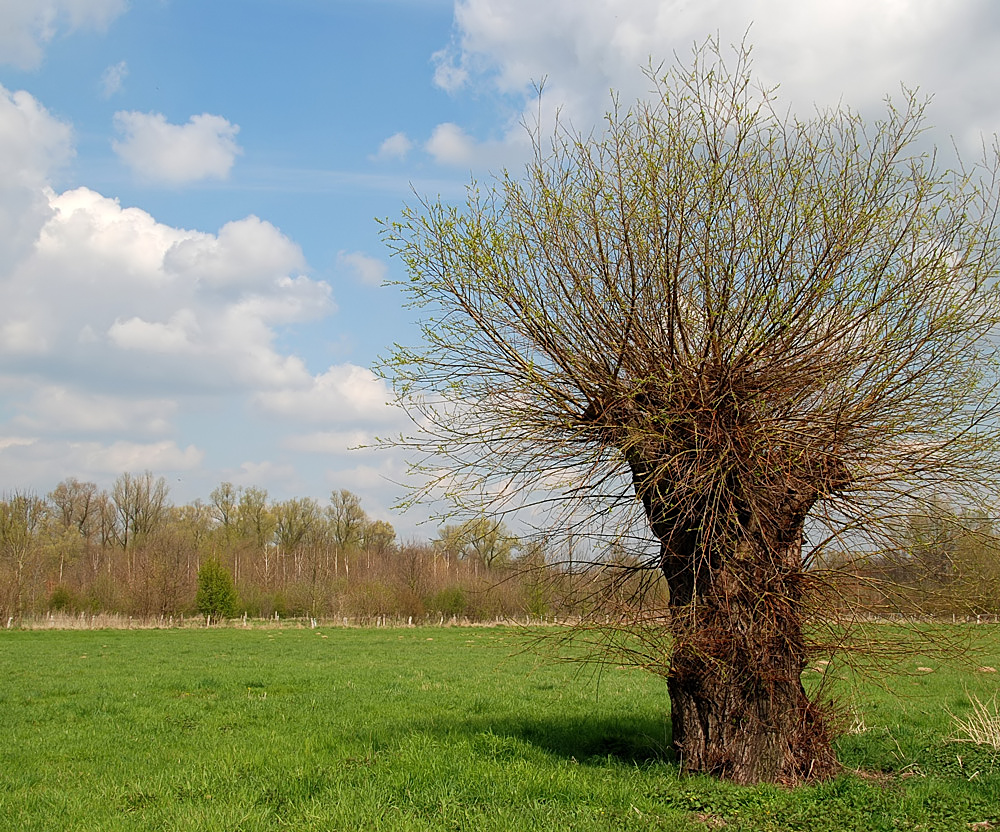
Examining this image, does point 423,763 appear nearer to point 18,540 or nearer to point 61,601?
point 61,601

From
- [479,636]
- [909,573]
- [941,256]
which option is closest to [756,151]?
[941,256]

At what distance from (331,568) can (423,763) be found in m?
61.3

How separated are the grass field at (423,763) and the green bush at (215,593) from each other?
A: 33527mm

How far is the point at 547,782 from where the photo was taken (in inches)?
274

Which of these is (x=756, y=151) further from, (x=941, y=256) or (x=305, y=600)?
(x=305, y=600)

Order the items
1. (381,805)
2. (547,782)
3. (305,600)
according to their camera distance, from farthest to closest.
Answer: (305,600) < (547,782) < (381,805)

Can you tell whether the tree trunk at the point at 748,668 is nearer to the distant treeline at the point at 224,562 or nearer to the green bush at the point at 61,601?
the distant treeline at the point at 224,562

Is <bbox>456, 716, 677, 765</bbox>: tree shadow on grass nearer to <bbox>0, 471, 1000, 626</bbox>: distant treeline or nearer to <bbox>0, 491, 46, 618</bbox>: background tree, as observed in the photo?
<bbox>0, 471, 1000, 626</bbox>: distant treeline

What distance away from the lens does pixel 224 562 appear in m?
64.6

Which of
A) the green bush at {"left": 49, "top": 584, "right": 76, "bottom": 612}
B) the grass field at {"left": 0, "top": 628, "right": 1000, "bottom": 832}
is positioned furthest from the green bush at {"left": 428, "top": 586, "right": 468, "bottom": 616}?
the grass field at {"left": 0, "top": 628, "right": 1000, "bottom": 832}

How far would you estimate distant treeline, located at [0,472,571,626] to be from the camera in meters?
49.4

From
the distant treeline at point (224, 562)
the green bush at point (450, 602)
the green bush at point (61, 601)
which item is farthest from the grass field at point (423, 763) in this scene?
the green bush at point (61, 601)

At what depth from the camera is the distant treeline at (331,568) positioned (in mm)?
6684

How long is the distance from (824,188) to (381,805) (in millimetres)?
6506
